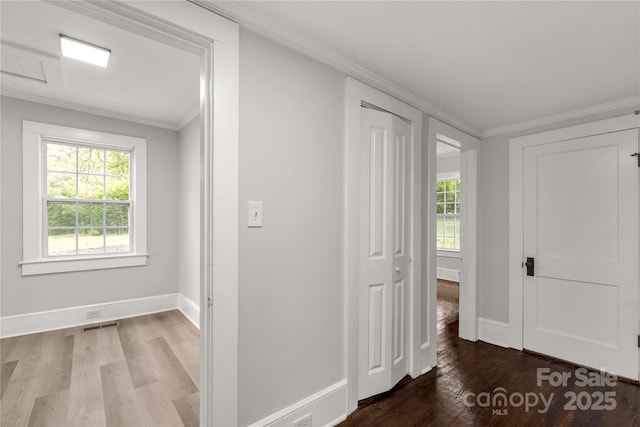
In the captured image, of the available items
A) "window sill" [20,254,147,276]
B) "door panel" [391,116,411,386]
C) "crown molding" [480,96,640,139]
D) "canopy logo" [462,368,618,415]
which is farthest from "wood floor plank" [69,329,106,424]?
"crown molding" [480,96,640,139]

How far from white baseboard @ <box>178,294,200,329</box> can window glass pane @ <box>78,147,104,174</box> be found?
6.59ft

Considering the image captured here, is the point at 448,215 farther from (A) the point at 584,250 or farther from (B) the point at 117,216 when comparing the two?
(B) the point at 117,216

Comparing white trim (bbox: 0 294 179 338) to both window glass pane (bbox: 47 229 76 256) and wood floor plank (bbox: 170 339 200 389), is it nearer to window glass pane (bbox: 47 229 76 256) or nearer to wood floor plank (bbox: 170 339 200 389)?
window glass pane (bbox: 47 229 76 256)

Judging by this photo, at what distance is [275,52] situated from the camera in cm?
169

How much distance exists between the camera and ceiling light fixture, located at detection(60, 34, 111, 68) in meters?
2.08

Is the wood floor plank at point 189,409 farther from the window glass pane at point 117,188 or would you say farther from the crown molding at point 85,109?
the crown molding at point 85,109

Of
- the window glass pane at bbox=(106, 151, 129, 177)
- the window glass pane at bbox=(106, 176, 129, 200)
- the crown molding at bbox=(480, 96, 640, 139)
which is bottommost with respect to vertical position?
the window glass pane at bbox=(106, 176, 129, 200)

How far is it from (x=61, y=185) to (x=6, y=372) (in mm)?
2033

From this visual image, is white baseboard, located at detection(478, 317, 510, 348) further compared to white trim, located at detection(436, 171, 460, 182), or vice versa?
white trim, located at detection(436, 171, 460, 182)

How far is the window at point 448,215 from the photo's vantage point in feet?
20.5

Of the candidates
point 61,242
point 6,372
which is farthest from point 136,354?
point 61,242

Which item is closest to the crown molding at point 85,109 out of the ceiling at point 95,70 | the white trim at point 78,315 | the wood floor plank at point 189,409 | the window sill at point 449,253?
the ceiling at point 95,70

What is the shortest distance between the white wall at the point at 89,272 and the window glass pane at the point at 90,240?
11.5 inches

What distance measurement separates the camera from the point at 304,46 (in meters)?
1.77
